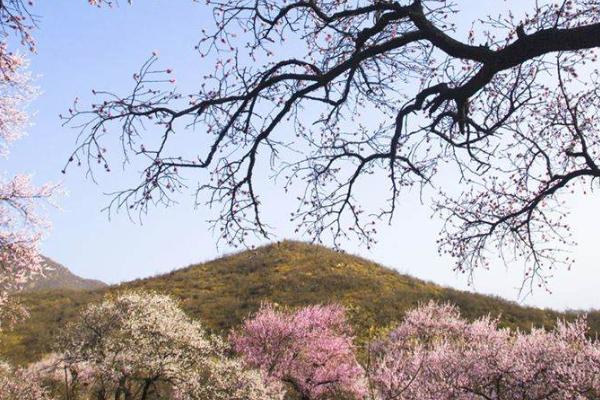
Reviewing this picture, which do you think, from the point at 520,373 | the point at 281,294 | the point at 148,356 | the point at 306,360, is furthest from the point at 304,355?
the point at 281,294

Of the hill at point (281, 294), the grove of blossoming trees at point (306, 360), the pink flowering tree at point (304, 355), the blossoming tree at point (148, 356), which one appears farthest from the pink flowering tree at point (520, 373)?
the hill at point (281, 294)

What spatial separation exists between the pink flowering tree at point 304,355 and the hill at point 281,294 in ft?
42.2

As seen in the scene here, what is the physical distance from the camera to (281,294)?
4078 centimetres

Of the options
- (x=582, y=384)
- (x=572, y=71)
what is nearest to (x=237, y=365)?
(x=582, y=384)

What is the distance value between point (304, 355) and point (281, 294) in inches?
764

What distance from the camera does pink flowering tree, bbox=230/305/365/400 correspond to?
2102cm

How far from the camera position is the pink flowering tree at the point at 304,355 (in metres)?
21.0

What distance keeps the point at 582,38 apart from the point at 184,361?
1467 centimetres

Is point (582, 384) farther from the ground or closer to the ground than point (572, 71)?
closer to the ground

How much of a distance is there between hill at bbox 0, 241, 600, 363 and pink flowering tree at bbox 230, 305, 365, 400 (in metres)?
12.9

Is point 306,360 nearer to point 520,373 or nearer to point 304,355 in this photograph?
point 304,355

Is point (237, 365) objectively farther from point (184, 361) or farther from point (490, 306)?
point (490, 306)

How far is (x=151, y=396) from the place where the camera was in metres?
20.8

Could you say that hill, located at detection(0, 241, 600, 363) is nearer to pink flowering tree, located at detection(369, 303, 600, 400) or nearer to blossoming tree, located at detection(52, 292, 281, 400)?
blossoming tree, located at detection(52, 292, 281, 400)
